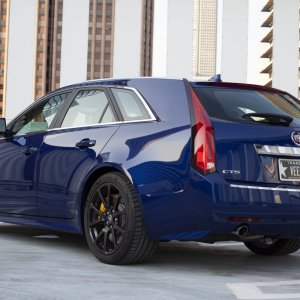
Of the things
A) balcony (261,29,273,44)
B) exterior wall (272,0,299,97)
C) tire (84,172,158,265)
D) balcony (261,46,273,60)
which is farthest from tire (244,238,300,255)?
balcony (261,29,273,44)

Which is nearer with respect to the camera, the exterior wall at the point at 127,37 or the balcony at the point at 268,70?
the balcony at the point at 268,70

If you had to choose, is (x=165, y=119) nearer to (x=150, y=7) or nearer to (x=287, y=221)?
(x=287, y=221)

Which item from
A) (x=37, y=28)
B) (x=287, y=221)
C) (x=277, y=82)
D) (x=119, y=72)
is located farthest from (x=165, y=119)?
(x=37, y=28)

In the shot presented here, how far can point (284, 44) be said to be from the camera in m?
94.4

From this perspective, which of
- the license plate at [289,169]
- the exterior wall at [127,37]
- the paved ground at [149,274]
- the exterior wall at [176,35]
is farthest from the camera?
the exterior wall at [127,37]

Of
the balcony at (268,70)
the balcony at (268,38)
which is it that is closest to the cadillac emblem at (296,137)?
the balcony at (268,70)

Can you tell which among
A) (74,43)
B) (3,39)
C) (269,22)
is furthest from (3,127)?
(3,39)

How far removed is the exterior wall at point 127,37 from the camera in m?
141

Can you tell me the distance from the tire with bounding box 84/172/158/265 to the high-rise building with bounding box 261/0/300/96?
89706mm

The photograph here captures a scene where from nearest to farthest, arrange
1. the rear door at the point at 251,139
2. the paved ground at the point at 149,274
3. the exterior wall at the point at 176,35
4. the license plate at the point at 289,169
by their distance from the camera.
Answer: the paved ground at the point at 149,274 < the rear door at the point at 251,139 < the license plate at the point at 289,169 < the exterior wall at the point at 176,35

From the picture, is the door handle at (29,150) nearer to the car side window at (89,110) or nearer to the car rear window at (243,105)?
the car side window at (89,110)

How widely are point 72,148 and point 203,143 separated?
135 centimetres

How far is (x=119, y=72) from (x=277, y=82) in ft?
170

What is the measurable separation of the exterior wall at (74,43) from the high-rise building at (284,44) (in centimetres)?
4818
